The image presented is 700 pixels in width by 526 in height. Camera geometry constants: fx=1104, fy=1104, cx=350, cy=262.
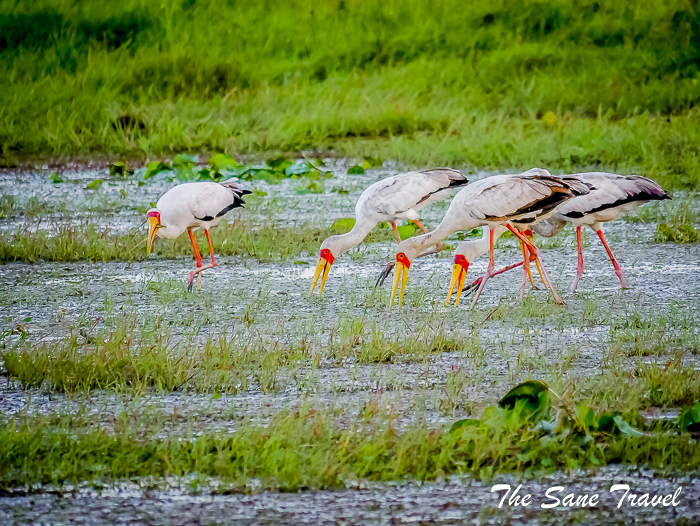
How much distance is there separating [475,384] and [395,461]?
1121mm

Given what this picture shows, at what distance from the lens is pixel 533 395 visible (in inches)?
176

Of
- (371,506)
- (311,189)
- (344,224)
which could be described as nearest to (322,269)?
(344,224)

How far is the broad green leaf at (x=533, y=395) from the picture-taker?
174 inches

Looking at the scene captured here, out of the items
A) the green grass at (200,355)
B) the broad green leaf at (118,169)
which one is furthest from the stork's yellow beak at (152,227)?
the broad green leaf at (118,169)

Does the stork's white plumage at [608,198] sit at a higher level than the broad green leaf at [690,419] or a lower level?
lower

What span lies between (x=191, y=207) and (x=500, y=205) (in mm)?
2293

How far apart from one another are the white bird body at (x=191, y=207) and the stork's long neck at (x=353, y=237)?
3.08ft

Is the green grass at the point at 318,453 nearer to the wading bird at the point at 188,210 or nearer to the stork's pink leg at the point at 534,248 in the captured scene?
the stork's pink leg at the point at 534,248

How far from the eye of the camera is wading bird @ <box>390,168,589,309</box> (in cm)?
694

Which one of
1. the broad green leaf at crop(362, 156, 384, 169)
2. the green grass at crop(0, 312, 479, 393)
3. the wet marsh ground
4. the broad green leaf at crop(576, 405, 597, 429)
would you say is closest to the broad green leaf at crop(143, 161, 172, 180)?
the broad green leaf at crop(362, 156, 384, 169)

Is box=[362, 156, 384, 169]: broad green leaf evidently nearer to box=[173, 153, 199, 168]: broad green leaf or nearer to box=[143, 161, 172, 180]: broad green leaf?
box=[173, 153, 199, 168]: broad green leaf

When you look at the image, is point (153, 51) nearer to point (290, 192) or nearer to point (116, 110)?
point (116, 110)

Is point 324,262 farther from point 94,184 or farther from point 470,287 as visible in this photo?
point 94,184

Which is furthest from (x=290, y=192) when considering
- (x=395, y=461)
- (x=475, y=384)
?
(x=395, y=461)
